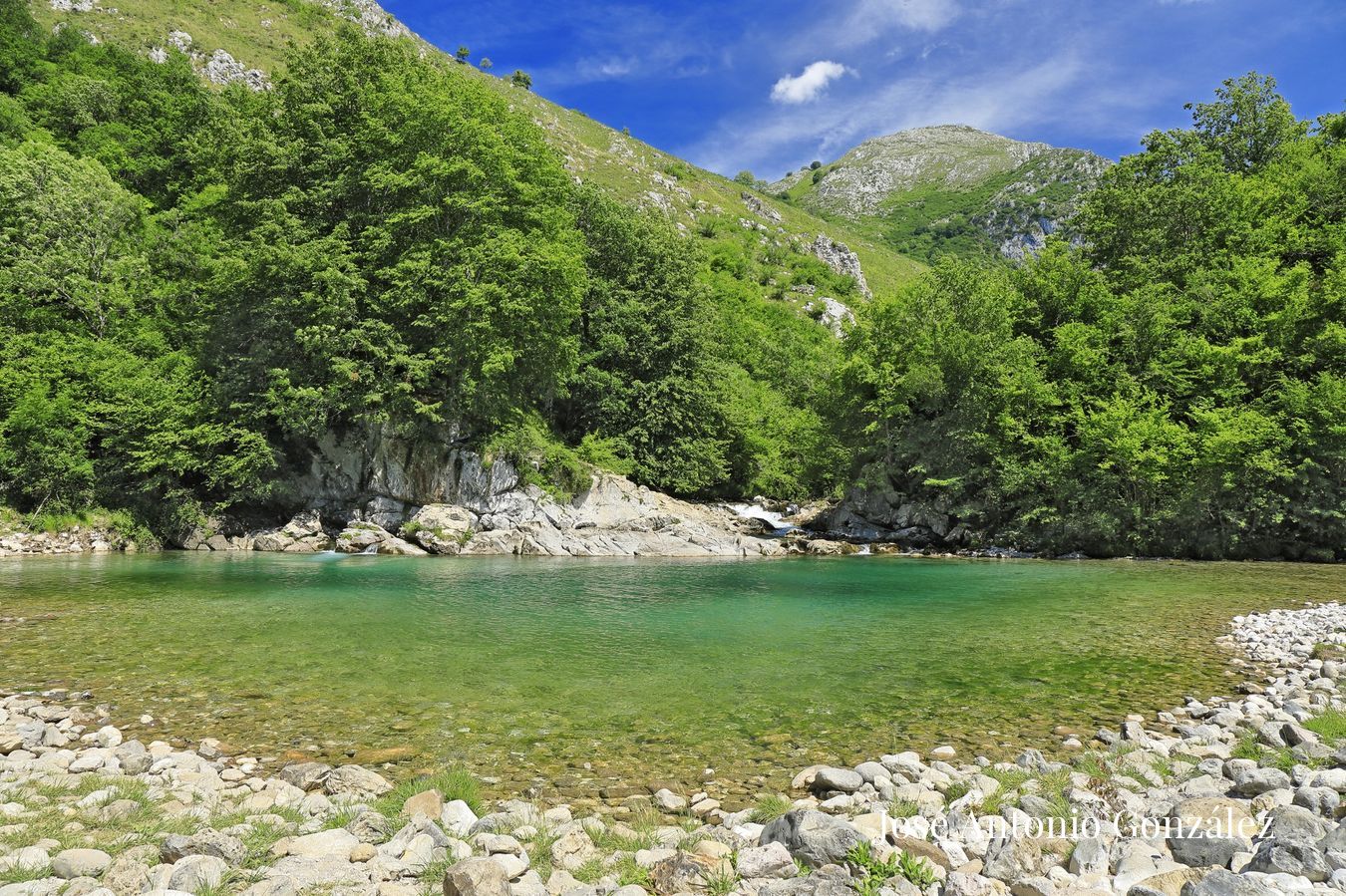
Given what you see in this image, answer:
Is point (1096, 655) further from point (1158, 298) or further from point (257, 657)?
point (1158, 298)

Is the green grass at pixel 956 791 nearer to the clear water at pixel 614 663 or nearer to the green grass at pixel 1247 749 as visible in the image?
the clear water at pixel 614 663

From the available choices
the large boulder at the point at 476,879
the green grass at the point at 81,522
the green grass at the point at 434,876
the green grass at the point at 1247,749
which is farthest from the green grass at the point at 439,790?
the green grass at the point at 81,522

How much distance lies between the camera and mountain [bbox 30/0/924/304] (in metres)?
82.3

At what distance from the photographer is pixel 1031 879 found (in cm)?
438

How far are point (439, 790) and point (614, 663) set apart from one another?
234 inches

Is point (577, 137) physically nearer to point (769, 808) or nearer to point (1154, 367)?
point (1154, 367)

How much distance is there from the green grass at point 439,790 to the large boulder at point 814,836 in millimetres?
2724

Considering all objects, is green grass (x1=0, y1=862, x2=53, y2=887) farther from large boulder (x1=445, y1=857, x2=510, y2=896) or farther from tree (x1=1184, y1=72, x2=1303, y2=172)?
tree (x1=1184, y1=72, x2=1303, y2=172)

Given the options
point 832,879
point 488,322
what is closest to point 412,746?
point 832,879

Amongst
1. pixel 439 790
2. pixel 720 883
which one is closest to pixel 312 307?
pixel 439 790

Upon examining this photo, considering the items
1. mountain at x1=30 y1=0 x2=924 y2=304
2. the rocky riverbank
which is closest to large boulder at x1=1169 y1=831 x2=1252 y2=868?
the rocky riverbank

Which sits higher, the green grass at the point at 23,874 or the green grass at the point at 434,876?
the green grass at the point at 23,874

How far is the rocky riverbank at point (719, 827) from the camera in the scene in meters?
4.32

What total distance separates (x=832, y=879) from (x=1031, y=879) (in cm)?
136
